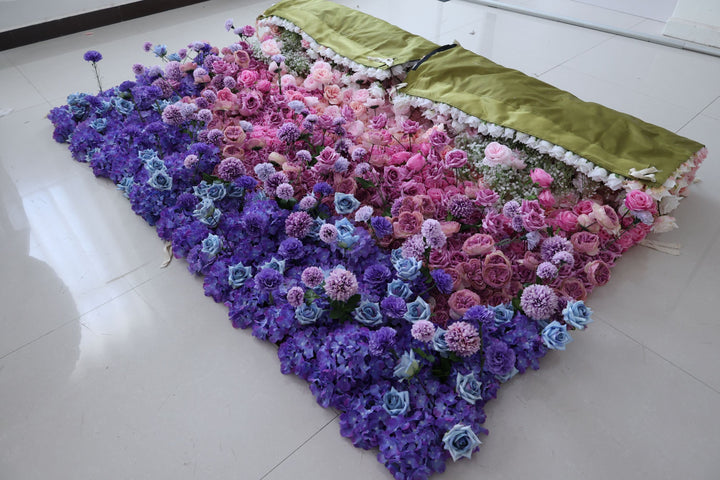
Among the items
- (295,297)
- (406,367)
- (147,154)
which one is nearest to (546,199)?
(406,367)

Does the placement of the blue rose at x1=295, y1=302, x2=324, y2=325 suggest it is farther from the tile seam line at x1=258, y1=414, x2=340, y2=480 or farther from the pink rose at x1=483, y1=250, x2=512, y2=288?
the pink rose at x1=483, y1=250, x2=512, y2=288

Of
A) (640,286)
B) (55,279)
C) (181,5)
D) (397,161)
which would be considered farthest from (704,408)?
(181,5)

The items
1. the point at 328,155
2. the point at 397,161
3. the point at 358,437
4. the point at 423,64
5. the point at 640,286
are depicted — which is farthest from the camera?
the point at 423,64

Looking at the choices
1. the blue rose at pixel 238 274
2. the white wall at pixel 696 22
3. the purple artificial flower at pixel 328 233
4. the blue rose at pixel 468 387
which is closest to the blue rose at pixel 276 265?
the blue rose at pixel 238 274

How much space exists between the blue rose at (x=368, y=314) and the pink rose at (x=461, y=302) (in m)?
0.22

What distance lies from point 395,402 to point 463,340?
0.23 metres

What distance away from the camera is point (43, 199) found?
1.88 m

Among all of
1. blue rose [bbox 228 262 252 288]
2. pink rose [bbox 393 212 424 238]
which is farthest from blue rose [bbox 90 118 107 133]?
pink rose [bbox 393 212 424 238]

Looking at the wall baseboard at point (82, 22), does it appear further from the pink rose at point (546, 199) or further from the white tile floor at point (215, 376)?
the pink rose at point (546, 199)

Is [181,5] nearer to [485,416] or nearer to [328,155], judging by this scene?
[328,155]

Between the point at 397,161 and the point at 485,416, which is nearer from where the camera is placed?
the point at 485,416

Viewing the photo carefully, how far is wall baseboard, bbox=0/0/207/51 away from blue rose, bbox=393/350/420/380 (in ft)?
11.4

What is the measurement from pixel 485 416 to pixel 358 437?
322 millimetres

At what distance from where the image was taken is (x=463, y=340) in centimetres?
116
